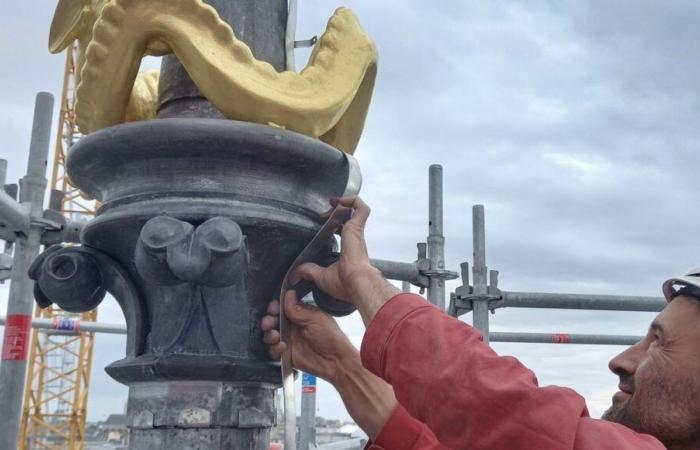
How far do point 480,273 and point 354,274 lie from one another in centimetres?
411

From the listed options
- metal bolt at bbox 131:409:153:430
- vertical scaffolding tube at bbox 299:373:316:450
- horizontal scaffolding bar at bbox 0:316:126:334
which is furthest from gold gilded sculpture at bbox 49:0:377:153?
vertical scaffolding tube at bbox 299:373:316:450

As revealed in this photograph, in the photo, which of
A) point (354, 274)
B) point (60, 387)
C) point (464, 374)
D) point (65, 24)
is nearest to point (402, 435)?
point (354, 274)

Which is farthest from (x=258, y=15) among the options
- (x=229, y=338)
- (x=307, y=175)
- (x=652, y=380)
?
(x=652, y=380)

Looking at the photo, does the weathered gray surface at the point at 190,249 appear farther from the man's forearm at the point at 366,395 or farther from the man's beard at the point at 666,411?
the man's beard at the point at 666,411

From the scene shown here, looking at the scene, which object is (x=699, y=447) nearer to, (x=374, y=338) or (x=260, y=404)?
(x=374, y=338)

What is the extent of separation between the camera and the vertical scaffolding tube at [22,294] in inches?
111

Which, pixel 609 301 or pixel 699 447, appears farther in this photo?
pixel 609 301

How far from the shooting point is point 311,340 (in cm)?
169

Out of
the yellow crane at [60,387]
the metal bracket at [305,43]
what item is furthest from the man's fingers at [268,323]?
the yellow crane at [60,387]

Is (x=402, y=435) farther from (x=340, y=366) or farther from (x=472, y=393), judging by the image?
(x=472, y=393)

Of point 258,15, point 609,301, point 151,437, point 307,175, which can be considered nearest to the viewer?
point 151,437

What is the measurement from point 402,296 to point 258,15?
779mm

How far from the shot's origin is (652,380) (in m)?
1.42

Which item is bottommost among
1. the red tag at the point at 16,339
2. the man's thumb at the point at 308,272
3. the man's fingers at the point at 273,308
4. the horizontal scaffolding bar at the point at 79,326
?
the man's fingers at the point at 273,308
